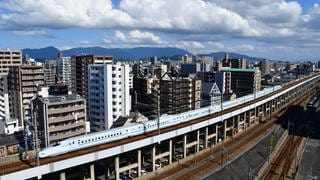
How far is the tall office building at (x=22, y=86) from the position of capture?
6119 cm

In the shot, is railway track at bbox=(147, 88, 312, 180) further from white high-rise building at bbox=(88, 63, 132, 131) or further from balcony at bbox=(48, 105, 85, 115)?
white high-rise building at bbox=(88, 63, 132, 131)

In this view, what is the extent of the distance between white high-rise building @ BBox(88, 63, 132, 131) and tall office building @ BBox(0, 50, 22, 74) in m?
37.5

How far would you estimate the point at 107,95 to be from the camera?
2259 inches

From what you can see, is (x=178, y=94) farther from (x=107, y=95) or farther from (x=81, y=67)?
(x=81, y=67)

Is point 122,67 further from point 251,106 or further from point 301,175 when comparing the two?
point 301,175

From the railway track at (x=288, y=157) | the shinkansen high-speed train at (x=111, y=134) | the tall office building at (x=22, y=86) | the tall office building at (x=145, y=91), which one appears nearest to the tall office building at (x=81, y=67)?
the tall office building at (x=145, y=91)

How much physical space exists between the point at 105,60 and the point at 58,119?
38215 millimetres

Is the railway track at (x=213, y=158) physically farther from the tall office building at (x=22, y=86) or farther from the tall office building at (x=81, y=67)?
the tall office building at (x=81, y=67)

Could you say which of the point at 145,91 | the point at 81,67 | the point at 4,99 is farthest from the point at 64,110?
the point at 145,91

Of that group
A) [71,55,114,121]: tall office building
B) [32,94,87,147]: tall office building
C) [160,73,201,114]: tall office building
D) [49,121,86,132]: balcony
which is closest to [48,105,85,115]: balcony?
[32,94,87,147]: tall office building

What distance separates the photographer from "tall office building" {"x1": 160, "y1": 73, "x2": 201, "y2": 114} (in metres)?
70.1

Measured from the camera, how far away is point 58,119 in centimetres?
4625

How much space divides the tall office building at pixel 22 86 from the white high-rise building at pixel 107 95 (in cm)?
1205

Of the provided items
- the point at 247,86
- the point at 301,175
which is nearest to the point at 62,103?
the point at 301,175
